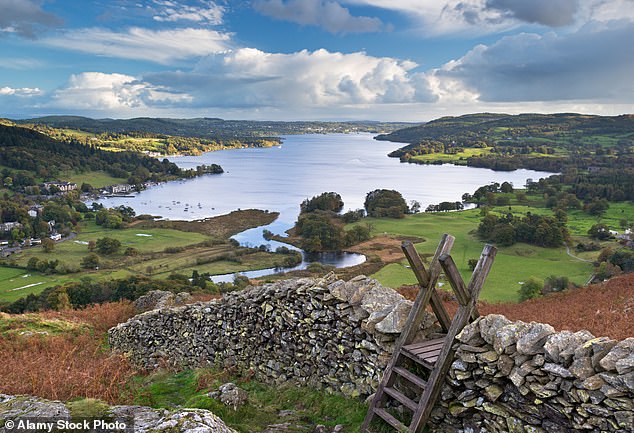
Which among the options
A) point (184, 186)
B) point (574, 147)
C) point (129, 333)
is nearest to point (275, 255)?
point (129, 333)

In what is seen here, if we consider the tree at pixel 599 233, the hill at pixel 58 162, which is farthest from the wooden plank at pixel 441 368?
the hill at pixel 58 162

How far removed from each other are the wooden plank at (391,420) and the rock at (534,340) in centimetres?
183

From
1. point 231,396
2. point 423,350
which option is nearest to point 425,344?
point 423,350

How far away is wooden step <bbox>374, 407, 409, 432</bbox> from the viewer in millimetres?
5443

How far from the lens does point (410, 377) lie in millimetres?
5672

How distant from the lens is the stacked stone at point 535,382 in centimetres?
415

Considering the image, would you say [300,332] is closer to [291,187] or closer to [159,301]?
[159,301]

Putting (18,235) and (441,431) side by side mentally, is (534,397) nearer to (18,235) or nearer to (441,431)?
(441,431)

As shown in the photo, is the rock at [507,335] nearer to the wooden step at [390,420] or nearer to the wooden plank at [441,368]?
the wooden plank at [441,368]

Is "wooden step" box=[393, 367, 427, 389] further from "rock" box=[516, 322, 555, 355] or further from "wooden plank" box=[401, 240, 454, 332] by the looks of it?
"rock" box=[516, 322, 555, 355]

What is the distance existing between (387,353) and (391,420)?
1037 mm

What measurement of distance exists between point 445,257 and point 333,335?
3033 millimetres

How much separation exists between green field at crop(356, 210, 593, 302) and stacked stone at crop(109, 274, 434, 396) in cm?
1644

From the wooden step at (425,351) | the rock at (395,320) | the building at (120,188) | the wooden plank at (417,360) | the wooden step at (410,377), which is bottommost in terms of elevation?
the building at (120,188)
